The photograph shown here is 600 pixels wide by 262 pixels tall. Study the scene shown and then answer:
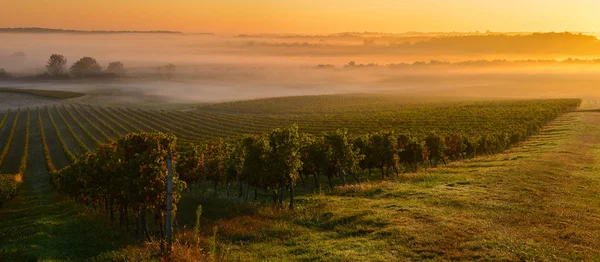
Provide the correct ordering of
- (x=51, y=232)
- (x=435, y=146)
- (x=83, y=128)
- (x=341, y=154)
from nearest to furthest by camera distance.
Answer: (x=51, y=232) < (x=341, y=154) < (x=435, y=146) < (x=83, y=128)

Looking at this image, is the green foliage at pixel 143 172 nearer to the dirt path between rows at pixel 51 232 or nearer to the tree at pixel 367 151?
the dirt path between rows at pixel 51 232

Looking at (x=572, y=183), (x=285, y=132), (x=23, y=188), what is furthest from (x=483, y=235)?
(x=23, y=188)

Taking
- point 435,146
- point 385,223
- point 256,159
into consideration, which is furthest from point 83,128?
point 385,223

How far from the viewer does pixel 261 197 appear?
2144 inches

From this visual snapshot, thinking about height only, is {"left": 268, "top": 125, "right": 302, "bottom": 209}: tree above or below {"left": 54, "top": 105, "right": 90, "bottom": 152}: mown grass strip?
above

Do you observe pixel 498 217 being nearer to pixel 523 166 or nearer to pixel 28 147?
pixel 523 166

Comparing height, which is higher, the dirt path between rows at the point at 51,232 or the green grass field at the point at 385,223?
the green grass field at the point at 385,223

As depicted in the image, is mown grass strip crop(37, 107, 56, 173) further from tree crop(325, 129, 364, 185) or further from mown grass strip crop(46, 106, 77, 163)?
tree crop(325, 129, 364, 185)

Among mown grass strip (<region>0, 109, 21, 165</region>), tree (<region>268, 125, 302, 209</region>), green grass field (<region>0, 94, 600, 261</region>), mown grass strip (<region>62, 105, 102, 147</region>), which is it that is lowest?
mown grass strip (<region>0, 109, 21, 165</region>)

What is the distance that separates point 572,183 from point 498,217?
65.0ft

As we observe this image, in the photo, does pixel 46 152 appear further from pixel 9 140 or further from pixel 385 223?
pixel 385 223

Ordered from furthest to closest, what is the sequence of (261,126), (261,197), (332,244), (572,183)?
1. (261,126)
2. (261,197)
3. (572,183)
4. (332,244)

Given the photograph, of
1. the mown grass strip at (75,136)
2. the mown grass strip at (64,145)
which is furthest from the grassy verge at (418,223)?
the mown grass strip at (75,136)

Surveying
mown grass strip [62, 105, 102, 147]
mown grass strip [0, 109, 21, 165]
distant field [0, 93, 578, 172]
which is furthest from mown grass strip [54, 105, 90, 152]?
mown grass strip [0, 109, 21, 165]
